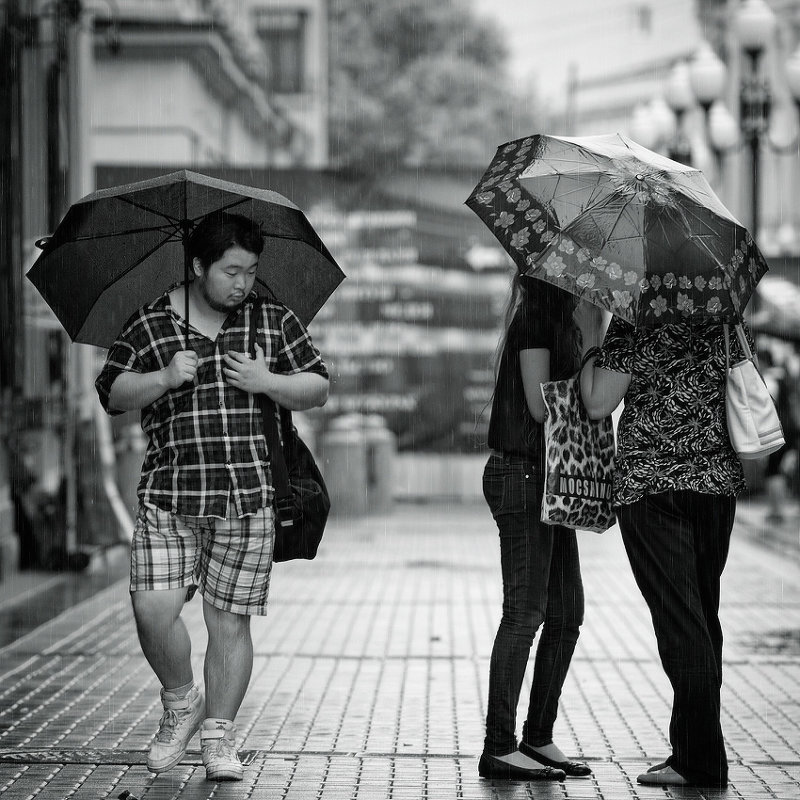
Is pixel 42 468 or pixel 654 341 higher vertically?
pixel 654 341

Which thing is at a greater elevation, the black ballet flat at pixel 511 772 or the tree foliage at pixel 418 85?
the tree foliage at pixel 418 85

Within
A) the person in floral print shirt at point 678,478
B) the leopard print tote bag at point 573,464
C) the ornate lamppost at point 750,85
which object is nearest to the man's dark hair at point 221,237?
the leopard print tote bag at point 573,464

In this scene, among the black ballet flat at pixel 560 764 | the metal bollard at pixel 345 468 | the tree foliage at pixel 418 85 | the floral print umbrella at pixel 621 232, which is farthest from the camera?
the tree foliage at pixel 418 85

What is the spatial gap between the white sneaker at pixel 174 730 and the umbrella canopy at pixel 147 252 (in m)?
1.31

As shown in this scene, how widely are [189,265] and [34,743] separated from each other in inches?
77.1

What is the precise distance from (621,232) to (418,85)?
45193mm

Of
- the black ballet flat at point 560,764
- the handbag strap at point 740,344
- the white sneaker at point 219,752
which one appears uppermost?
the handbag strap at point 740,344

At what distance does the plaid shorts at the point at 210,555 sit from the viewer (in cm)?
491

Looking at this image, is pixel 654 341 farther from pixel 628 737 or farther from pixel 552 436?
pixel 628 737

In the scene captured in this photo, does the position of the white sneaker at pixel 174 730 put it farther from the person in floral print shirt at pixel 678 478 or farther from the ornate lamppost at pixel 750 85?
the ornate lamppost at pixel 750 85

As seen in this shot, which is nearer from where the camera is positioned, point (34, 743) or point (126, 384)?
point (126, 384)

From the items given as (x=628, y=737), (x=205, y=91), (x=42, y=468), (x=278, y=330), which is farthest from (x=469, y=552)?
(x=205, y=91)

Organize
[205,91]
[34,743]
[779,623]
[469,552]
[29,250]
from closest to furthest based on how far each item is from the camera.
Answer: [34,743] → [779,623] → [29,250] → [469,552] → [205,91]

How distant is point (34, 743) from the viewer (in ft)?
18.7
